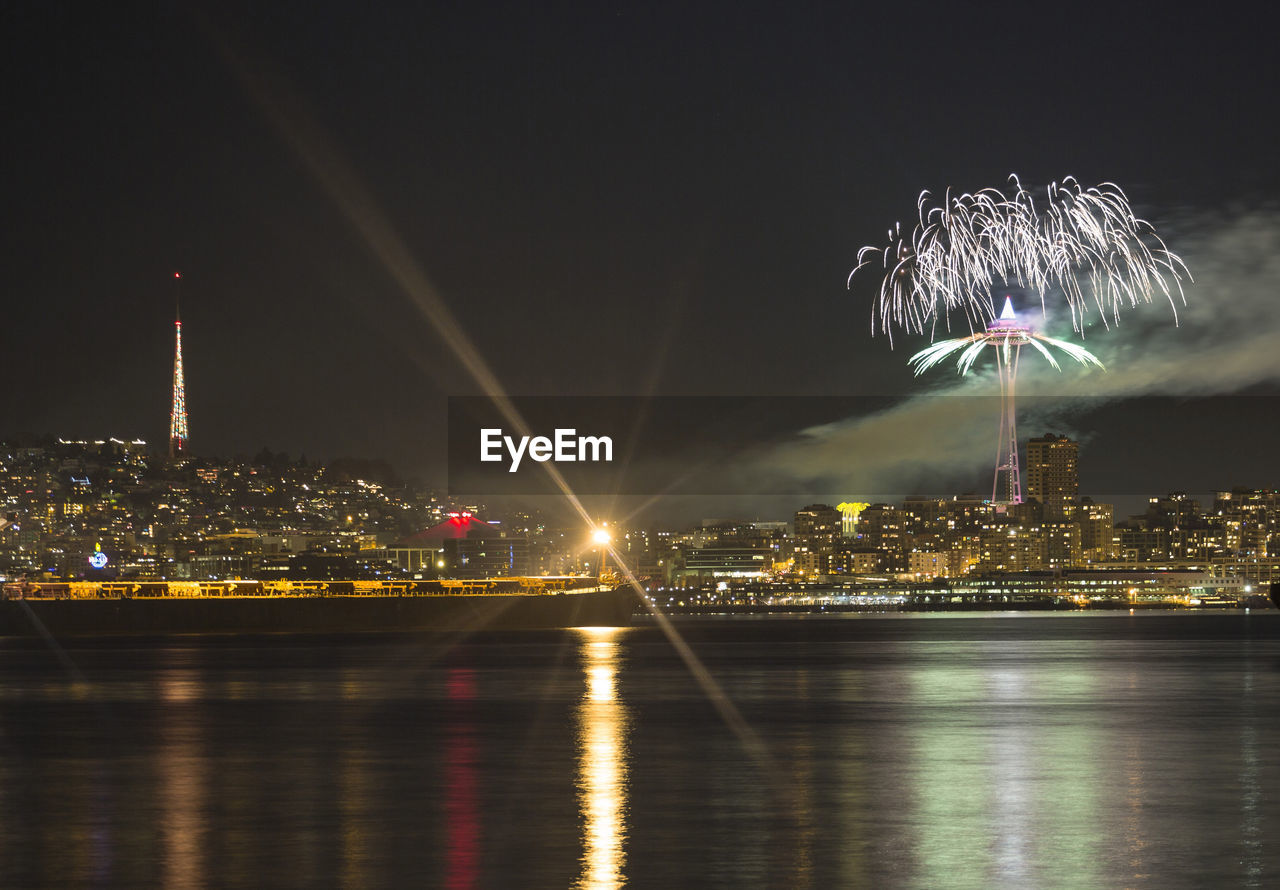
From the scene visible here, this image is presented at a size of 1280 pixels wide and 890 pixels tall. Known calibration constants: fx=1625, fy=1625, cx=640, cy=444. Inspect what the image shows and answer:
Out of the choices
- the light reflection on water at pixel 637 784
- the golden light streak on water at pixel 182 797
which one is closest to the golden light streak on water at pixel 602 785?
the light reflection on water at pixel 637 784

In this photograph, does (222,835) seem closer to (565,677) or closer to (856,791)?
(856,791)

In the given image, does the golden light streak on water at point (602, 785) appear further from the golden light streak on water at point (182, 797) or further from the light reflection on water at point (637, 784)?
the golden light streak on water at point (182, 797)

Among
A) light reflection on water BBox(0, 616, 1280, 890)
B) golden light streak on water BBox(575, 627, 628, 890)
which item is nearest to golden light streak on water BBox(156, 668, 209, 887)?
light reflection on water BBox(0, 616, 1280, 890)

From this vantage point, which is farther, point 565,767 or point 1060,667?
point 1060,667

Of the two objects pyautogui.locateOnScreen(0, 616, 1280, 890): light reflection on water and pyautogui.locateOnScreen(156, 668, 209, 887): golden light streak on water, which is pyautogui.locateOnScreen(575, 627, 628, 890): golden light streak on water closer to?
pyautogui.locateOnScreen(0, 616, 1280, 890): light reflection on water

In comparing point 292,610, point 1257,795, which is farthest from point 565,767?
point 292,610

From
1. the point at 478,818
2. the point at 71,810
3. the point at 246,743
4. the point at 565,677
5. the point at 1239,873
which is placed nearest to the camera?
the point at 1239,873
